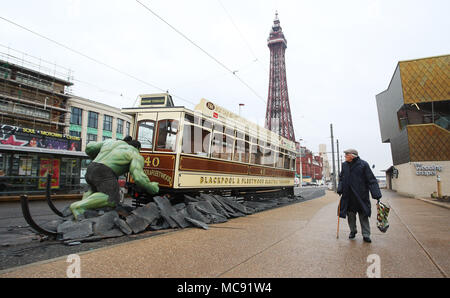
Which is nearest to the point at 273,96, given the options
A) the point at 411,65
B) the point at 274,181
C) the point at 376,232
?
the point at 411,65

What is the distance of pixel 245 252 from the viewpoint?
12.1 ft

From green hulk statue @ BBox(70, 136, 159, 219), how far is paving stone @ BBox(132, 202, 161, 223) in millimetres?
341

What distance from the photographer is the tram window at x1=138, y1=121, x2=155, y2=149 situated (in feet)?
23.8

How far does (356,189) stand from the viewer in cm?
458

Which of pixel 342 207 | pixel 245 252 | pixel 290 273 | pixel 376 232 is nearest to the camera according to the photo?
pixel 290 273

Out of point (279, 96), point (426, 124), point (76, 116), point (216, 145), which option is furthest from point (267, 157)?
point (279, 96)

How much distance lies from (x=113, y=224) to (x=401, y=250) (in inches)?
176

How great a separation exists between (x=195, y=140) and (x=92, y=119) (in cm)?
3307

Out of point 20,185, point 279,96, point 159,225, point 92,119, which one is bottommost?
point 159,225

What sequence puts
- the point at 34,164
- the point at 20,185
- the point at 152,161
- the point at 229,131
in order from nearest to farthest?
the point at 152,161 → the point at 229,131 → the point at 20,185 → the point at 34,164

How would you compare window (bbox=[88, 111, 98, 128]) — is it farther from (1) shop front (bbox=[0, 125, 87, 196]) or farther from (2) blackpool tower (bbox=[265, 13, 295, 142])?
(2) blackpool tower (bbox=[265, 13, 295, 142])

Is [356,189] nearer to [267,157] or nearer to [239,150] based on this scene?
[239,150]

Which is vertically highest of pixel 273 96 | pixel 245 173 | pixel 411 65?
pixel 273 96
